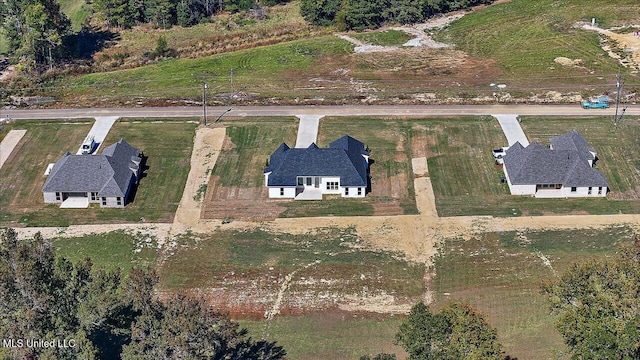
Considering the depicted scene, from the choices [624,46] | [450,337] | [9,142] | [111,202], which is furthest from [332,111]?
[450,337]

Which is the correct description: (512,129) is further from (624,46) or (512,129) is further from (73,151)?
(73,151)

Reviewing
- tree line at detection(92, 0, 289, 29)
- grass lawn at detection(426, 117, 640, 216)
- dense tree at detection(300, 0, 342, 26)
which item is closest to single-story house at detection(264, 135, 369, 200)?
grass lawn at detection(426, 117, 640, 216)

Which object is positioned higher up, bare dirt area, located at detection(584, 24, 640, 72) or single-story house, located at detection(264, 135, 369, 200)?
bare dirt area, located at detection(584, 24, 640, 72)

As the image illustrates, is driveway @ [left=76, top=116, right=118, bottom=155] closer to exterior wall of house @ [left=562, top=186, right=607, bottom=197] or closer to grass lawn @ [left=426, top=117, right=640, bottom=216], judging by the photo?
grass lawn @ [left=426, top=117, right=640, bottom=216]

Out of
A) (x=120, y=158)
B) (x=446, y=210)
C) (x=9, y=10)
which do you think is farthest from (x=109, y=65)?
(x=446, y=210)

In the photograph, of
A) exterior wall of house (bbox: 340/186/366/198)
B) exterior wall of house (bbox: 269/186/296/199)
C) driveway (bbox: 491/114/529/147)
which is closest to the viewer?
exterior wall of house (bbox: 340/186/366/198)

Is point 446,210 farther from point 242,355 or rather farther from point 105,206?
point 105,206

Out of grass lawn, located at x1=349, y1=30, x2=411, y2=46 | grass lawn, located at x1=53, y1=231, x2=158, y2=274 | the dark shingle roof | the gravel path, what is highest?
grass lawn, located at x1=349, y1=30, x2=411, y2=46
